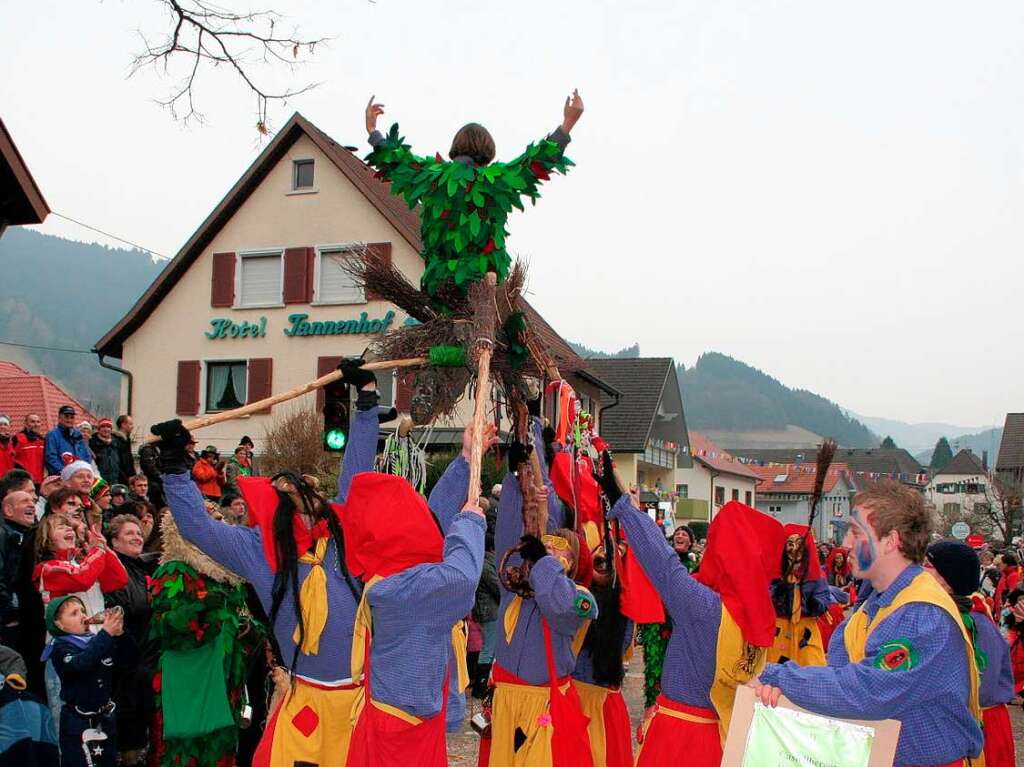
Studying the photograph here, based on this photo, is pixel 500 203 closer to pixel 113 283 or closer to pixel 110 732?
pixel 110 732

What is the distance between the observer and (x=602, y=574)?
5684 millimetres

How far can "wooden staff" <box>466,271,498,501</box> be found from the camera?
4527 millimetres

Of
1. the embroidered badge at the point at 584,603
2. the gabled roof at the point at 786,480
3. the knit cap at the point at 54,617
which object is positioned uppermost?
the embroidered badge at the point at 584,603

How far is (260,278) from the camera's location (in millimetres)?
25875

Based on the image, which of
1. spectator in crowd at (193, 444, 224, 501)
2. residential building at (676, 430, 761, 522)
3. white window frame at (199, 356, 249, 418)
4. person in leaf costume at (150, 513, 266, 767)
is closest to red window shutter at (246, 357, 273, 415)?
white window frame at (199, 356, 249, 418)

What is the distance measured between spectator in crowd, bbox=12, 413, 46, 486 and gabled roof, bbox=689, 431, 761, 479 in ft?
142

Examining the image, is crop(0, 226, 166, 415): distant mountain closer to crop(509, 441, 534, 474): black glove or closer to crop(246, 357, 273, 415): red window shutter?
crop(246, 357, 273, 415): red window shutter

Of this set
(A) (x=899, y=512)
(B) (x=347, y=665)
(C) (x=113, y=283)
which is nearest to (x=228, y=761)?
(B) (x=347, y=665)

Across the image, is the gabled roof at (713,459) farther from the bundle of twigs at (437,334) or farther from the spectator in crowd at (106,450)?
the bundle of twigs at (437,334)

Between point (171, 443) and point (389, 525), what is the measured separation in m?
1.02

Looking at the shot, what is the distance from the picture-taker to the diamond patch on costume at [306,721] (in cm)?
426

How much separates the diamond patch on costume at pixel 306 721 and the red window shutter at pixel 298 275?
2152 cm

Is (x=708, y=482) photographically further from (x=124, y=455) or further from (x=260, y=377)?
(x=124, y=455)

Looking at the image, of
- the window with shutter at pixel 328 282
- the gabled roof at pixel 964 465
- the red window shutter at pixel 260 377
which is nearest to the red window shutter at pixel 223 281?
the red window shutter at pixel 260 377
